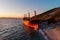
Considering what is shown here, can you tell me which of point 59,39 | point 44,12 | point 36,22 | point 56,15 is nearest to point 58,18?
point 56,15

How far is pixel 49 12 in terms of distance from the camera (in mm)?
33250

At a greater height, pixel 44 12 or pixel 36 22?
pixel 44 12

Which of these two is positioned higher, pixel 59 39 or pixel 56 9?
pixel 56 9

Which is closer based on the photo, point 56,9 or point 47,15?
point 56,9

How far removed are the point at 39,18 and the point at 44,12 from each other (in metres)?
6.48

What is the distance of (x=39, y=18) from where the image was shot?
4138 centimetres

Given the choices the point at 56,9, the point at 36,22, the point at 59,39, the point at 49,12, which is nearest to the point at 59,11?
the point at 56,9

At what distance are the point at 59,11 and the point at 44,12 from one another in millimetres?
5040

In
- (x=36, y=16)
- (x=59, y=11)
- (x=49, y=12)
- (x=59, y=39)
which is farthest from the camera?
(x=36, y=16)

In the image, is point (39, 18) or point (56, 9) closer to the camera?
point (56, 9)

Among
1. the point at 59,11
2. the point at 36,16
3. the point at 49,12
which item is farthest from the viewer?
the point at 36,16

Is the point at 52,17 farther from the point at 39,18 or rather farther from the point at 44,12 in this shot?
the point at 39,18

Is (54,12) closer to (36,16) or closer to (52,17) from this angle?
(52,17)

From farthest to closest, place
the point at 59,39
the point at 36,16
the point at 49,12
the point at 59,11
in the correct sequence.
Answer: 1. the point at 36,16
2. the point at 49,12
3. the point at 59,11
4. the point at 59,39
